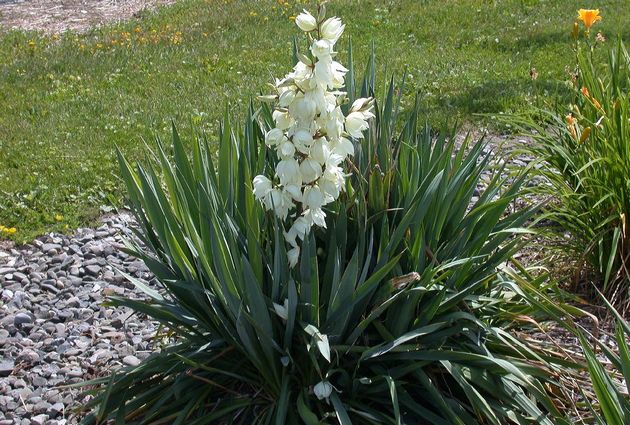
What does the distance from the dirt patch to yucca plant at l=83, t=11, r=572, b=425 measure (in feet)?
29.7

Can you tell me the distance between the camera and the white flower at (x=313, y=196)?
9.71ft

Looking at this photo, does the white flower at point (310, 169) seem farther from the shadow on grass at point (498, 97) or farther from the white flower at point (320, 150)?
the shadow on grass at point (498, 97)

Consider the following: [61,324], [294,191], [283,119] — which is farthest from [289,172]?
[61,324]

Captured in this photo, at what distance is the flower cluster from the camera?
2.86m

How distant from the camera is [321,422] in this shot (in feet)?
9.81

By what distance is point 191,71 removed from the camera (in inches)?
358

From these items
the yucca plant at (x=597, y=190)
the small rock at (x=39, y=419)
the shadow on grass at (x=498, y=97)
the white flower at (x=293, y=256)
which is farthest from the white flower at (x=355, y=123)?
the shadow on grass at (x=498, y=97)

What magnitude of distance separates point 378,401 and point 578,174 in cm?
→ 173

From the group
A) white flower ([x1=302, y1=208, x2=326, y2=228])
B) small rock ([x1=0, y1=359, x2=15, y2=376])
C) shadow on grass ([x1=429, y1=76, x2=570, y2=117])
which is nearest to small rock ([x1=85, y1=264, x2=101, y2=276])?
small rock ([x1=0, y1=359, x2=15, y2=376])

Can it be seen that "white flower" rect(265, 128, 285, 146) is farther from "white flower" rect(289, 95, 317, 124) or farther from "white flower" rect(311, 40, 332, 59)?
"white flower" rect(311, 40, 332, 59)

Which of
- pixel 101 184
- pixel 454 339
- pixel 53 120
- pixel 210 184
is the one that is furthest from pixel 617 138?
pixel 53 120

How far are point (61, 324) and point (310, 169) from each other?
2326 mm

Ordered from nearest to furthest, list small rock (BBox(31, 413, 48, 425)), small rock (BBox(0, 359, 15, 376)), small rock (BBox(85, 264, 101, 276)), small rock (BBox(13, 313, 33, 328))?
small rock (BBox(31, 413, 48, 425)) → small rock (BBox(0, 359, 15, 376)) → small rock (BBox(13, 313, 33, 328)) → small rock (BBox(85, 264, 101, 276))

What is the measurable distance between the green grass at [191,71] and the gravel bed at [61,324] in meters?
0.33
